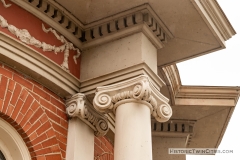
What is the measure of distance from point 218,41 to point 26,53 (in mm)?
2332

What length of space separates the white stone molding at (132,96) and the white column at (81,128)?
341 millimetres

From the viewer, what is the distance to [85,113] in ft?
20.9

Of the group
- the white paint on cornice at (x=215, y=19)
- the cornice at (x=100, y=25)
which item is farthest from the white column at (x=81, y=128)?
the white paint on cornice at (x=215, y=19)

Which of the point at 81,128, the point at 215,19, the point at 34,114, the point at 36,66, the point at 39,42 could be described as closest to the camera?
the point at 34,114

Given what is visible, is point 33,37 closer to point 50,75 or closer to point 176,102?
point 50,75

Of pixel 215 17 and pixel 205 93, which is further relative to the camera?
pixel 205 93

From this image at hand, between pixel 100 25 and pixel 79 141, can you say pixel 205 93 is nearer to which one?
pixel 100 25

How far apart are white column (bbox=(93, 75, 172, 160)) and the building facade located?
0.01m

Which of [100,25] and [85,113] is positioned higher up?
[100,25]

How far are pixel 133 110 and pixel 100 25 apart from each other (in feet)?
4.21

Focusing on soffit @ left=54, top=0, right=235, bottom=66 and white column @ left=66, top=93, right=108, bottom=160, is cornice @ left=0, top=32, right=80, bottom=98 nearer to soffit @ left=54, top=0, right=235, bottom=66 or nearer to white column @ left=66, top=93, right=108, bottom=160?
white column @ left=66, top=93, right=108, bottom=160

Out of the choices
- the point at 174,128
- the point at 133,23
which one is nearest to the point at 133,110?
the point at 133,23

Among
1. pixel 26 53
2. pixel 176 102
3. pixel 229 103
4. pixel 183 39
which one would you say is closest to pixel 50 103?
pixel 26 53

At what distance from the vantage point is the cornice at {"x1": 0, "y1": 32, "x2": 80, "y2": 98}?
19.4 feet
